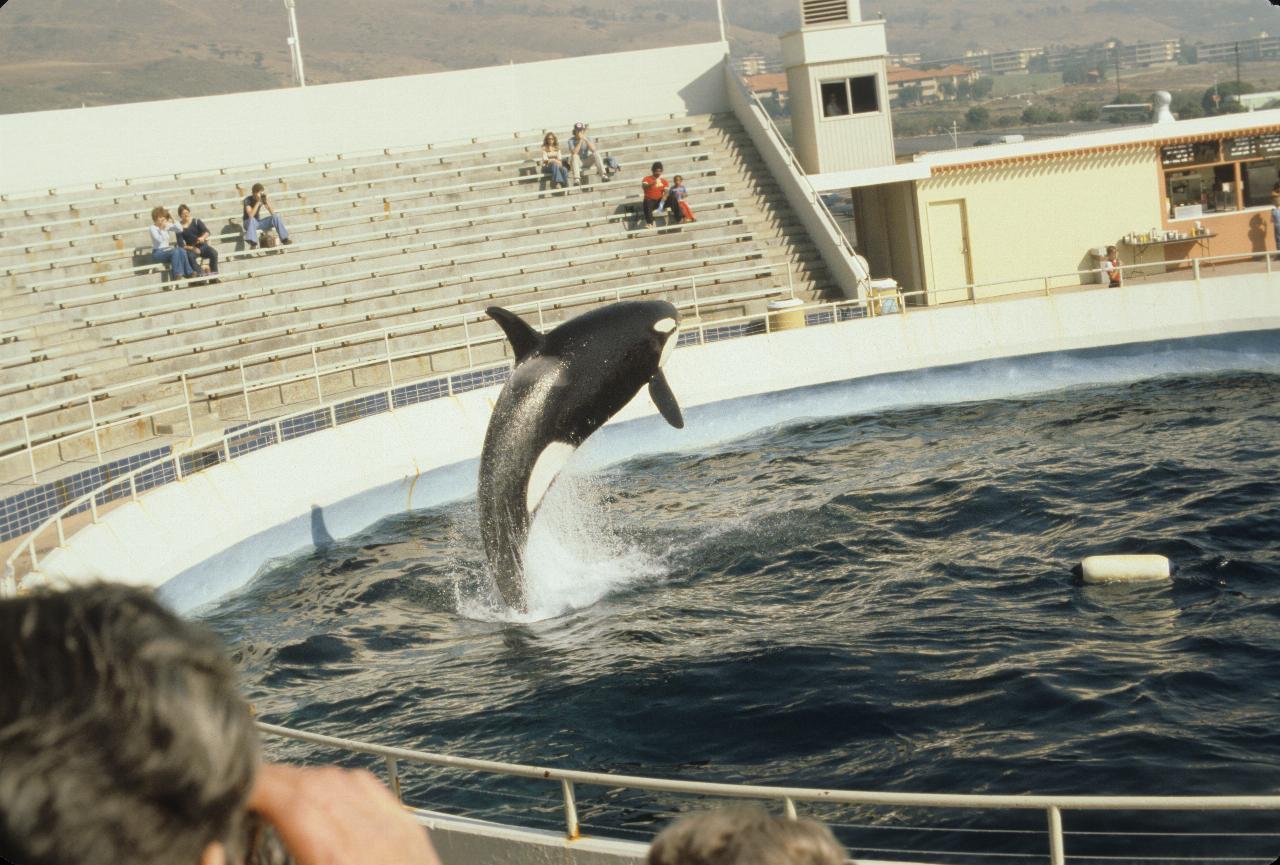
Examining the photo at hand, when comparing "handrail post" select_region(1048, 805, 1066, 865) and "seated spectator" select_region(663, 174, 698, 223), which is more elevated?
"seated spectator" select_region(663, 174, 698, 223)

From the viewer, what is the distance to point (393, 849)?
112 cm

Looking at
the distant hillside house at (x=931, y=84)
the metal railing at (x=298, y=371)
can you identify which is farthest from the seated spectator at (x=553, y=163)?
the distant hillside house at (x=931, y=84)

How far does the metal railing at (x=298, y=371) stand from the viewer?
15.4 m

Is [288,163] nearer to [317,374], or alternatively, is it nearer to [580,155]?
[580,155]

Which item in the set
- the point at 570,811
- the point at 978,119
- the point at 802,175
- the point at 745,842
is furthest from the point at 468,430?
the point at 978,119

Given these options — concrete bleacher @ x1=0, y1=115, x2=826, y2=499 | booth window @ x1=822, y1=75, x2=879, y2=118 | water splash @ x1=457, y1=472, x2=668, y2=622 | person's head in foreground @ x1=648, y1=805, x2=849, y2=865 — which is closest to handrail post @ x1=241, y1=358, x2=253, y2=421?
concrete bleacher @ x1=0, y1=115, x2=826, y2=499

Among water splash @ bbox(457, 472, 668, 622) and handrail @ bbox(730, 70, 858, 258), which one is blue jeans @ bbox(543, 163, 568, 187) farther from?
water splash @ bbox(457, 472, 668, 622)

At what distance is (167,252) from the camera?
20906mm

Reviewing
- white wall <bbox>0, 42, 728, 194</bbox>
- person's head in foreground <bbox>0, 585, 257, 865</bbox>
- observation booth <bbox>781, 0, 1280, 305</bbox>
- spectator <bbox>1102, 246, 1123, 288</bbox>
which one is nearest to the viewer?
person's head in foreground <bbox>0, 585, 257, 865</bbox>

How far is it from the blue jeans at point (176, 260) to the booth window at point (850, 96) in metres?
11.6

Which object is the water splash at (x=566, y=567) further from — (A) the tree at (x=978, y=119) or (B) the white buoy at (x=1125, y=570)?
(A) the tree at (x=978, y=119)

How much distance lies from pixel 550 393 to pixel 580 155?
1640 cm

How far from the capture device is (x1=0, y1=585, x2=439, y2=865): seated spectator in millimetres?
930

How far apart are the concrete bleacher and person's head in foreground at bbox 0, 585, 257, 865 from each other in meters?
15.6
